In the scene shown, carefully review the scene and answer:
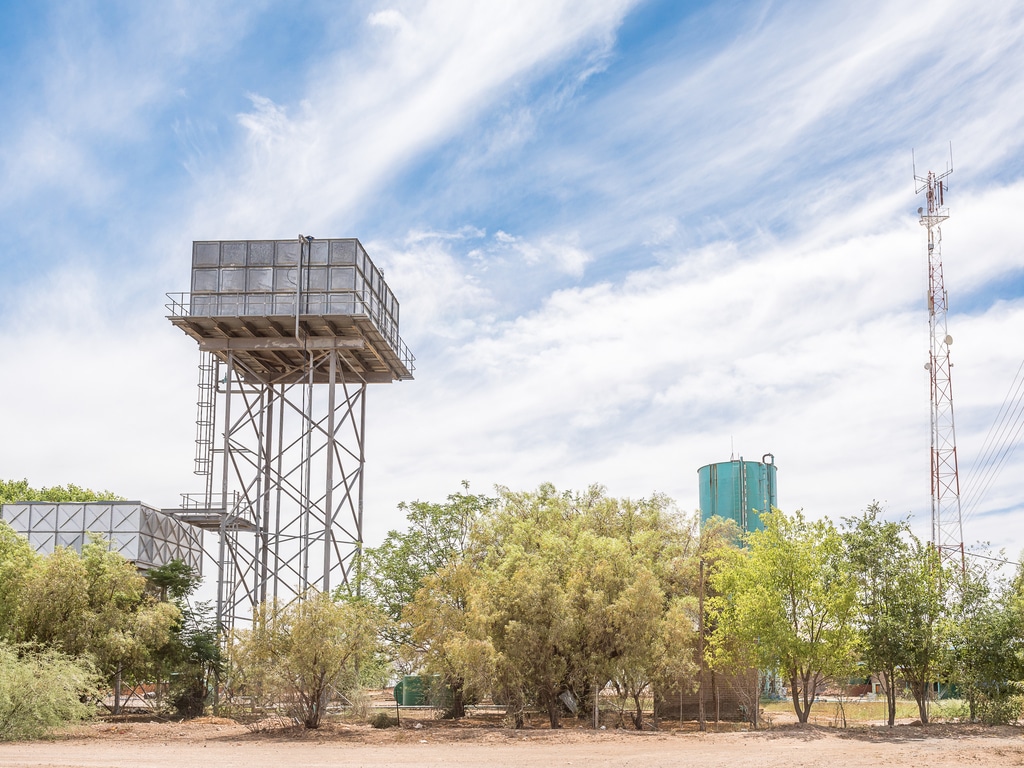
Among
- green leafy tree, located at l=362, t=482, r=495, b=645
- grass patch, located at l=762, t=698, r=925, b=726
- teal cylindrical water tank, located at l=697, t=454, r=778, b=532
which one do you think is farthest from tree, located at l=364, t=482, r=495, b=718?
teal cylindrical water tank, located at l=697, t=454, r=778, b=532

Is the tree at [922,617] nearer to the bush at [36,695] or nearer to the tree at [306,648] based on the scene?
the tree at [306,648]

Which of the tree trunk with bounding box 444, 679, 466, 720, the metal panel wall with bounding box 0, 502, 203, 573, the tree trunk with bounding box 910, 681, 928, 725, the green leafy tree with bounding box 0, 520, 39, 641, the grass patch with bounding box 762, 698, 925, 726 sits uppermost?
the metal panel wall with bounding box 0, 502, 203, 573

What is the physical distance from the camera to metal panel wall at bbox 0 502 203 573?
1590 inches

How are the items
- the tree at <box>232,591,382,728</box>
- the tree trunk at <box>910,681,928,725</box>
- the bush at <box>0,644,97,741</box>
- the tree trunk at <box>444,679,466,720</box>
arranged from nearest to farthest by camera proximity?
1. the bush at <box>0,644,97,741</box>
2. the tree at <box>232,591,382,728</box>
3. the tree trunk at <box>910,681,928,725</box>
4. the tree trunk at <box>444,679,466,720</box>

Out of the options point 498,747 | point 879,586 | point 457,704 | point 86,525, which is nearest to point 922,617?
point 879,586

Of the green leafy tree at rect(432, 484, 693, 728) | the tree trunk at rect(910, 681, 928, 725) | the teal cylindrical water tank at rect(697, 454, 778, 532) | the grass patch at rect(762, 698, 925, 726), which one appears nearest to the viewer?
the green leafy tree at rect(432, 484, 693, 728)

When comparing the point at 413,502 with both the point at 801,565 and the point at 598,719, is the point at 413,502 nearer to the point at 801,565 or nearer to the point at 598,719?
the point at 598,719

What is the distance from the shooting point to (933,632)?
100 feet

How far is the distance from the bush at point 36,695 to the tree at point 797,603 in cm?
1982

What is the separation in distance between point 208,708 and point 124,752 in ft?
44.2

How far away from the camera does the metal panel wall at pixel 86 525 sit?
40.4 metres

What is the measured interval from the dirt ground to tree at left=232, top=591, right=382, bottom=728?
3.88ft

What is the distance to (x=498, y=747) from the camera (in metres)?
25.0

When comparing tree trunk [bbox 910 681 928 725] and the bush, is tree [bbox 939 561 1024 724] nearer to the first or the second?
tree trunk [bbox 910 681 928 725]
